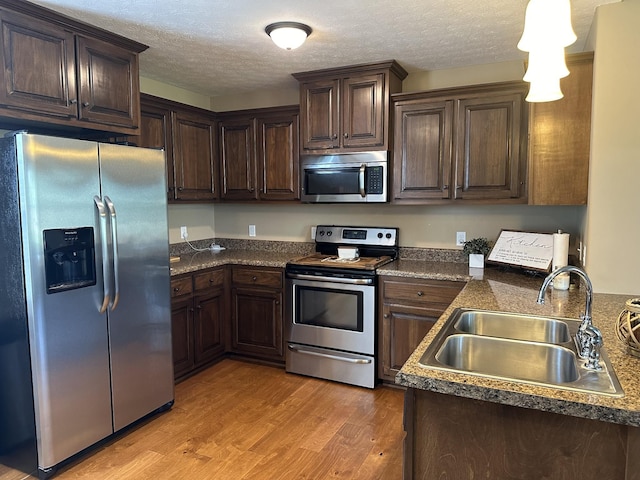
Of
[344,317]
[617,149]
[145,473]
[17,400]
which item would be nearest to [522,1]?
[617,149]

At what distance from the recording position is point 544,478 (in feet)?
4.08

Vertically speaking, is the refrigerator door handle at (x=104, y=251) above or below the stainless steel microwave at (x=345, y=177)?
below

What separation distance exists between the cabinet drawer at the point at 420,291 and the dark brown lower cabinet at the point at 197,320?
1.40m

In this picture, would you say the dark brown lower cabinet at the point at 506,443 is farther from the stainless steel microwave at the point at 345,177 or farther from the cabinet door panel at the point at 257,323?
the cabinet door panel at the point at 257,323

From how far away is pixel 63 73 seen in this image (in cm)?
236

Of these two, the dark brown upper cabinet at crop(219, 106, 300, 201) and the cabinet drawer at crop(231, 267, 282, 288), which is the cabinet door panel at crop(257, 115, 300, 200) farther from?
the cabinet drawer at crop(231, 267, 282, 288)

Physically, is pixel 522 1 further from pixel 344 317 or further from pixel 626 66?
pixel 344 317

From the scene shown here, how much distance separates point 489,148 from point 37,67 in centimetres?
274

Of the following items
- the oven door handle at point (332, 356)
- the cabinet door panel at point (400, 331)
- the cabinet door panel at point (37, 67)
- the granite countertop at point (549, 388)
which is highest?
the cabinet door panel at point (37, 67)

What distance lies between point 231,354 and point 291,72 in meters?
2.41

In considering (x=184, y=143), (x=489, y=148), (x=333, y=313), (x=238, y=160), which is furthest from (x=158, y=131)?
(x=489, y=148)

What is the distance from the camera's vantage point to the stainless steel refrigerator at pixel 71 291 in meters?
2.07

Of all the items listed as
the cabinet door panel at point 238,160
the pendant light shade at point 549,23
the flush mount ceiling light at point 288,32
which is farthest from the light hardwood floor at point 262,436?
the flush mount ceiling light at point 288,32

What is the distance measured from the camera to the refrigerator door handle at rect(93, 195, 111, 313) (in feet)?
7.50
